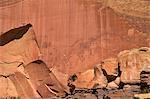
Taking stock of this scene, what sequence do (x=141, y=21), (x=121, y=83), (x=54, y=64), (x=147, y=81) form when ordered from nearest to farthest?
(x=147, y=81) → (x=121, y=83) → (x=141, y=21) → (x=54, y=64)

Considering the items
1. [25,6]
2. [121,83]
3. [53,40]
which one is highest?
[25,6]

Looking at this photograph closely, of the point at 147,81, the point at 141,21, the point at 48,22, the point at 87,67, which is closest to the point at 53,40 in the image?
the point at 48,22

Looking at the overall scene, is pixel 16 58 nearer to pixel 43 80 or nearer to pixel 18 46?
pixel 18 46

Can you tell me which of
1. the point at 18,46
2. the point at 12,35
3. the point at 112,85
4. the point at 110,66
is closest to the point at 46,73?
the point at 18,46

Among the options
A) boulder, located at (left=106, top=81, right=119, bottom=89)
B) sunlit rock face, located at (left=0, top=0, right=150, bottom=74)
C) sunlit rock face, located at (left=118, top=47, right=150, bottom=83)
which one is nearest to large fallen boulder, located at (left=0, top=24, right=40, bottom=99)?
sunlit rock face, located at (left=0, top=0, right=150, bottom=74)

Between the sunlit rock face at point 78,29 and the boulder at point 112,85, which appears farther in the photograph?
the sunlit rock face at point 78,29

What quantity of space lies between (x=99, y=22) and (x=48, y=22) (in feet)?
6.74

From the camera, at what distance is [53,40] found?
56.6 ft

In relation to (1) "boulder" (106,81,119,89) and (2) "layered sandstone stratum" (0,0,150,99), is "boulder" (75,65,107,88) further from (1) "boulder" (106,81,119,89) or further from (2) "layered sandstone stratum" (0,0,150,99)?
(1) "boulder" (106,81,119,89)

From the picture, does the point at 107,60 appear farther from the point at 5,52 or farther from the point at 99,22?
the point at 5,52

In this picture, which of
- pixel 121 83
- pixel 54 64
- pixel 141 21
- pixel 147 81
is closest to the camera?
pixel 147 81

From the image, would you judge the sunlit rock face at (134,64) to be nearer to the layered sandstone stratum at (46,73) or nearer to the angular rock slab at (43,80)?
the layered sandstone stratum at (46,73)

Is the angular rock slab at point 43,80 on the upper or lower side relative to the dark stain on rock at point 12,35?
lower

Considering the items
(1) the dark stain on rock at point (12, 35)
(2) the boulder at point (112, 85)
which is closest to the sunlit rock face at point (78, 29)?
(1) the dark stain on rock at point (12, 35)
